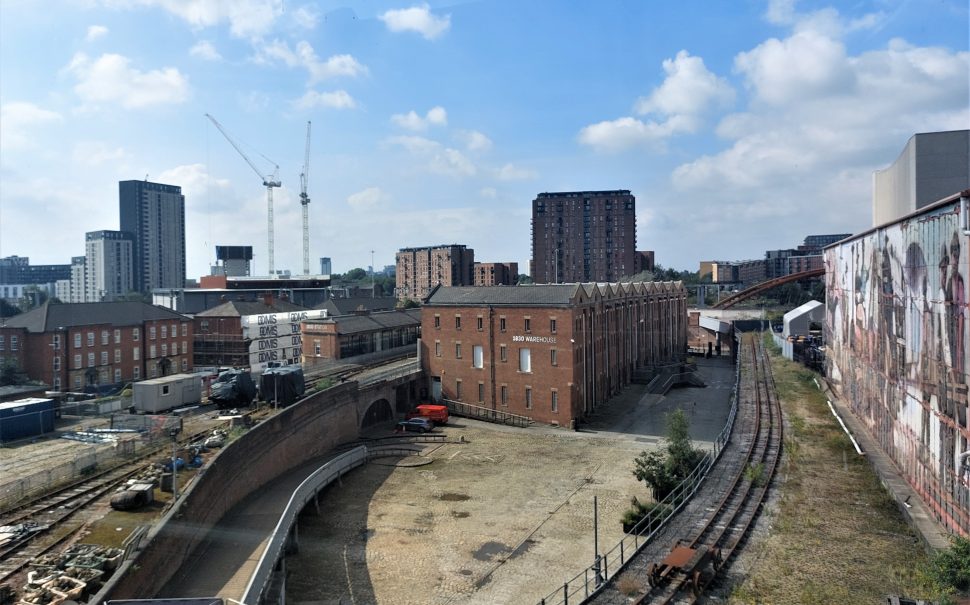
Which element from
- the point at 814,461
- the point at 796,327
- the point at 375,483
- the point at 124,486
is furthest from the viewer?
the point at 796,327

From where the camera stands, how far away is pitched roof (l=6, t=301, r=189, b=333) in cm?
5197

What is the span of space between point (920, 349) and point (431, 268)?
139918 millimetres

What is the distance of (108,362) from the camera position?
55594 millimetres

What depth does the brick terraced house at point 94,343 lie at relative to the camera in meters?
51.1

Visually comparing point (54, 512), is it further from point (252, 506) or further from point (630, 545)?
point (630, 545)

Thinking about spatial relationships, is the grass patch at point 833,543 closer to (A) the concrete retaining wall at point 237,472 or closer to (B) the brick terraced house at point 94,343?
(A) the concrete retaining wall at point 237,472

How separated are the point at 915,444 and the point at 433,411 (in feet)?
107

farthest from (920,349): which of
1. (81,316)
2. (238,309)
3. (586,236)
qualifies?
(586,236)

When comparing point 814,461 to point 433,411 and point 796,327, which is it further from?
point 796,327

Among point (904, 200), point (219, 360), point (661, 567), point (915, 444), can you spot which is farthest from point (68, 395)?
point (904, 200)

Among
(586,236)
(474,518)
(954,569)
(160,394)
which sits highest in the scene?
(586,236)

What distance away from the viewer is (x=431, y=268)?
532 feet

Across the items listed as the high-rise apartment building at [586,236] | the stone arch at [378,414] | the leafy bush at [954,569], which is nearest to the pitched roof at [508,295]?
the stone arch at [378,414]

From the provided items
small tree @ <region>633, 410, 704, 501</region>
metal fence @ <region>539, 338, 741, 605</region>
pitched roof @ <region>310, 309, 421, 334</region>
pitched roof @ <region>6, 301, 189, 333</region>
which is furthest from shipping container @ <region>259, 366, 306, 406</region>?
metal fence @ <region>539, 338, 741, 605</region>
